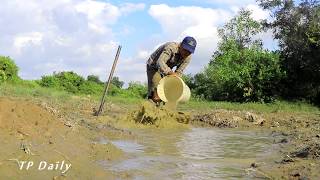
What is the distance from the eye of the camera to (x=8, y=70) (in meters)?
24.6

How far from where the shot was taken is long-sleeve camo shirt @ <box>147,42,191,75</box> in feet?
32.3

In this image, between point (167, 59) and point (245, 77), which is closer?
point (167, 59)

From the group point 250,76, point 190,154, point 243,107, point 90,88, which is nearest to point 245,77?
point 250,76

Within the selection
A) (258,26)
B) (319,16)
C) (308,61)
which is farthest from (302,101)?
(258,26)

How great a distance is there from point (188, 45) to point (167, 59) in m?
0.58

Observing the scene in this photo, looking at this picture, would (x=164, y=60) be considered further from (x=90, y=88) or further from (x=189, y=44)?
(x=90, y=88)

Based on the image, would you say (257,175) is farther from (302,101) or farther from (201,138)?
(302,101)

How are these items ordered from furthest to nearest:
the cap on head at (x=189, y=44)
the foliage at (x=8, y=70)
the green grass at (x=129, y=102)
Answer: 1. the foliage at (x=8, y=70)
2. the green grass at (x=129, y=102)
3. the cap on head at (x=189, y=44)

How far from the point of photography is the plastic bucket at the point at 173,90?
10.1m

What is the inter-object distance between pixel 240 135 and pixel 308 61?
1375 cm

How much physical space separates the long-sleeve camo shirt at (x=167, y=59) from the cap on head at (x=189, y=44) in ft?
1.07

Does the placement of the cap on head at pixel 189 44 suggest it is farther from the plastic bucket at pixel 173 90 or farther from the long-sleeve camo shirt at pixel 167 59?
the plastic bucket at pixel 173 90

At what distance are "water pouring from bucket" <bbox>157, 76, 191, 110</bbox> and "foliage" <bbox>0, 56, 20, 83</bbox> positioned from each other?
A: 1543 cm

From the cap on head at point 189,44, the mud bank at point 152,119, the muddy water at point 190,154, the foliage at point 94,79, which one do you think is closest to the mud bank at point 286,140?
the muddy water at point 190,154
